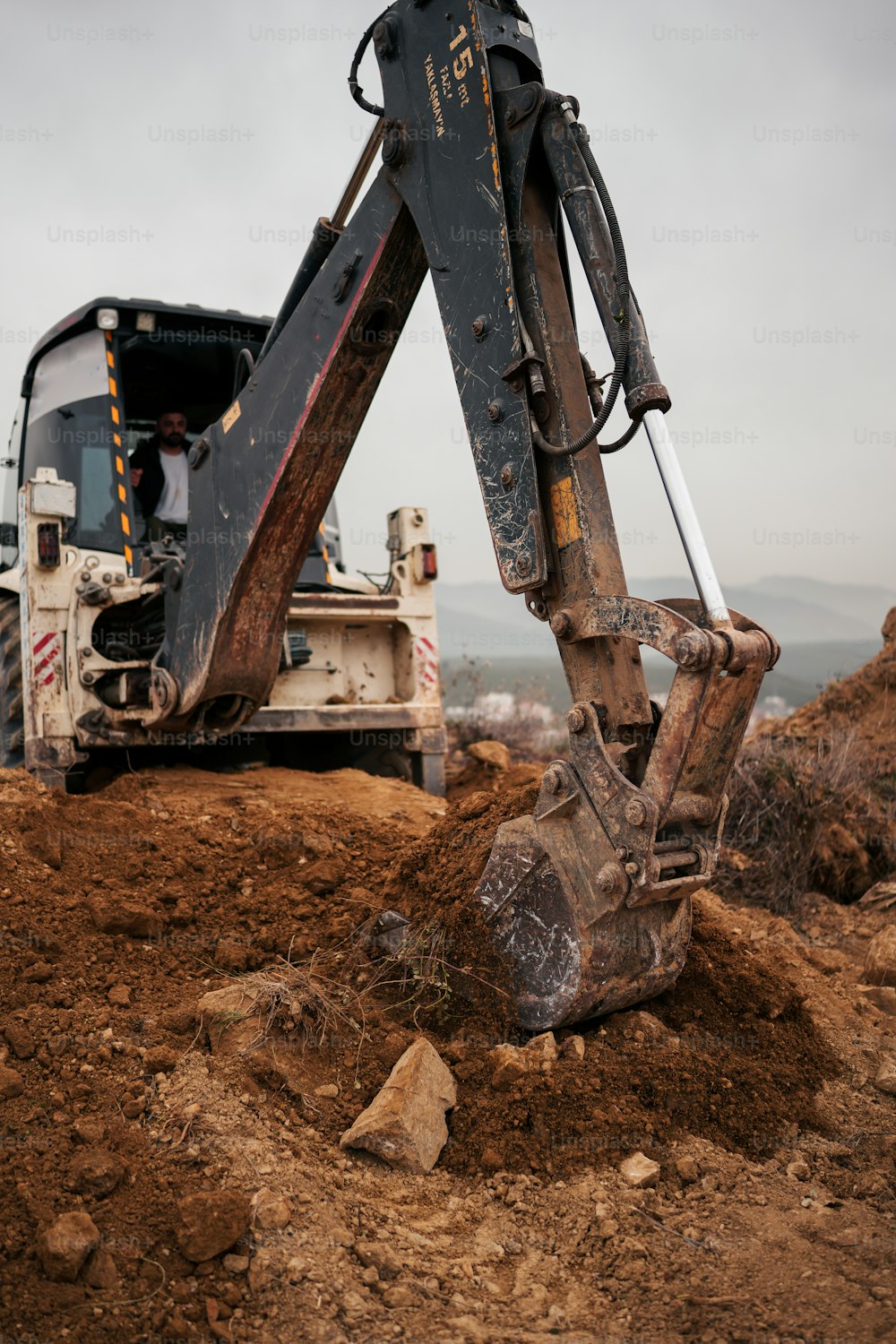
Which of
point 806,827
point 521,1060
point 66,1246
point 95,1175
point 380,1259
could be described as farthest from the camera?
point 806,827

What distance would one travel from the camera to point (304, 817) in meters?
4.79

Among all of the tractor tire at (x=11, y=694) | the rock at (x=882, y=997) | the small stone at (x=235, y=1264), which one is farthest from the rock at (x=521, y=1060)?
the tractor tire at (x=11, y=694)

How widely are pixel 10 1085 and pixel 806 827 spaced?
14.4 ft

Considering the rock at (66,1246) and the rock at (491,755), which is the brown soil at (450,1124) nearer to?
the rock at (66,1246)

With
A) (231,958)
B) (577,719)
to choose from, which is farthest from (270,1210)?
(577,719)

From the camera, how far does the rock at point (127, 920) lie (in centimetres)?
375

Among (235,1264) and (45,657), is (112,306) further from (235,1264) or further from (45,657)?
(235,1264)

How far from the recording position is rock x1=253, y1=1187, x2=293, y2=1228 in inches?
92.0

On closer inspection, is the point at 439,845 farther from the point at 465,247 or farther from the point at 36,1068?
the point at 465,247

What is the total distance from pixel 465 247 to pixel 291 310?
1081 mm

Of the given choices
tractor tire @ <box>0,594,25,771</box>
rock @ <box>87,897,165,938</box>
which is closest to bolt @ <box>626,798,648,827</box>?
rock @ <box>87,897,165,938</box>

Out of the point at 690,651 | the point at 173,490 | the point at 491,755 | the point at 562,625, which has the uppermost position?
the point at 173,490

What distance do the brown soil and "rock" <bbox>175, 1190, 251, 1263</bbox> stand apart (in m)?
0.03

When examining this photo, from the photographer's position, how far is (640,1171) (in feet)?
8.63
